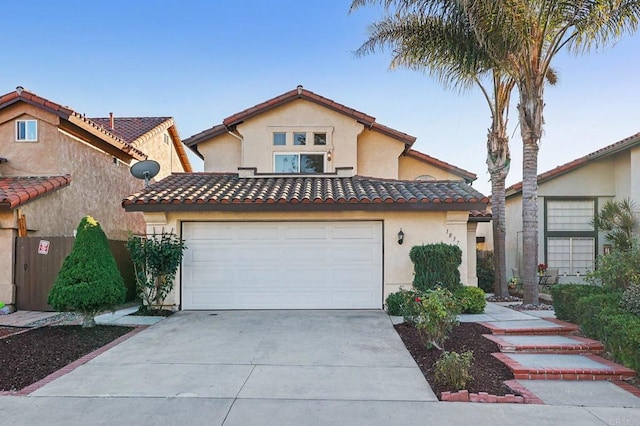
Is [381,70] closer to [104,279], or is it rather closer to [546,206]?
[546,206]

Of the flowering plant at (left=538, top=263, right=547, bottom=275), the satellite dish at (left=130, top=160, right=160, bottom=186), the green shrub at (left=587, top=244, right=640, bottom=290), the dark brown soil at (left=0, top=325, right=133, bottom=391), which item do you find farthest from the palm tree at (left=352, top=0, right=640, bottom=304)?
the dark brown soil at (left=0, top=325, right=133, bottom=391)

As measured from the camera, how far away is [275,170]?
14.3 meters

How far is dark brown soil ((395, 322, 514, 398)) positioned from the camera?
224 inches

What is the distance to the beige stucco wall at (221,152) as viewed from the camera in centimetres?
1518

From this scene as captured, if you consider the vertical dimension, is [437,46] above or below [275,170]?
above

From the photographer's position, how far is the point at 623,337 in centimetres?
639

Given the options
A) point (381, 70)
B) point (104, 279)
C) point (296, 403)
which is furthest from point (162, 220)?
point (381, 70)

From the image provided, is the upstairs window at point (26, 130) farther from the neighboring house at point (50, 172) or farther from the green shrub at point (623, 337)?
the green shrub at point (623, 337)

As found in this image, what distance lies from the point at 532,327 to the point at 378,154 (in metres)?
8.28

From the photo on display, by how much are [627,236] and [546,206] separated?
3012 mm

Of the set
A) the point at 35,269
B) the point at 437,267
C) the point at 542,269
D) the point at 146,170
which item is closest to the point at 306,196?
the point at 437,267

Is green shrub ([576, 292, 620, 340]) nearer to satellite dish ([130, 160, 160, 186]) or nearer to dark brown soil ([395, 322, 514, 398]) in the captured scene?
dark brown soil ([395, 322, 514, 398])

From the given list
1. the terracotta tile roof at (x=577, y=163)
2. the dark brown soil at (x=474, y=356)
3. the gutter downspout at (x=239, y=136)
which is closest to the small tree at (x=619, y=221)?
the terracotta tile roof at (x=577, y=163)

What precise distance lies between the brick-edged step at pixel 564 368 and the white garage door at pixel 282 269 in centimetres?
481
